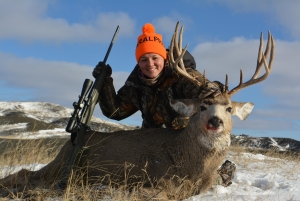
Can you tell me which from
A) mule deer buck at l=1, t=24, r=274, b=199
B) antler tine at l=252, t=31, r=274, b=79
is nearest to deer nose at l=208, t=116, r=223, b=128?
mule deer buck at l=1, t=24, r=274, b=199

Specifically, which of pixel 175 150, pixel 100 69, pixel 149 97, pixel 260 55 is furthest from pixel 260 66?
pixel 100 69

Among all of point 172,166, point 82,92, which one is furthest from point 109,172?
point 82,92

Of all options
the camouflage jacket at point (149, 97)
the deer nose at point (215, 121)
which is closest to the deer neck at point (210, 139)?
the deer nose at point (215, 121)

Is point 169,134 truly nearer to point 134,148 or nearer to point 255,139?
point 134,148

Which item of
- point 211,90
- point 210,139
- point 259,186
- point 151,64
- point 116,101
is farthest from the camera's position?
point 116,101

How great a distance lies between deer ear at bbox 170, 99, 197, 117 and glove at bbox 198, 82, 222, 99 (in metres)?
0.17

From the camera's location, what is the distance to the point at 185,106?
4.43 meters

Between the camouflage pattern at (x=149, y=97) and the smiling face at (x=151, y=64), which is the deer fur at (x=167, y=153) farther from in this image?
the smiling face at (x=151, y=64)

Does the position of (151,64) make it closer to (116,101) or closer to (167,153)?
(116,101)

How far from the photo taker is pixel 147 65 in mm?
5484

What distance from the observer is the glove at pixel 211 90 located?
412 centimetres

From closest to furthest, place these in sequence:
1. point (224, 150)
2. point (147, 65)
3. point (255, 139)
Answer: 1. point (224, 150)
2. point (147, 65)
3. point (255, 139)

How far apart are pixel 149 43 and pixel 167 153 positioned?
1975mm

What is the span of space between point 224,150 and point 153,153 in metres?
0.83
